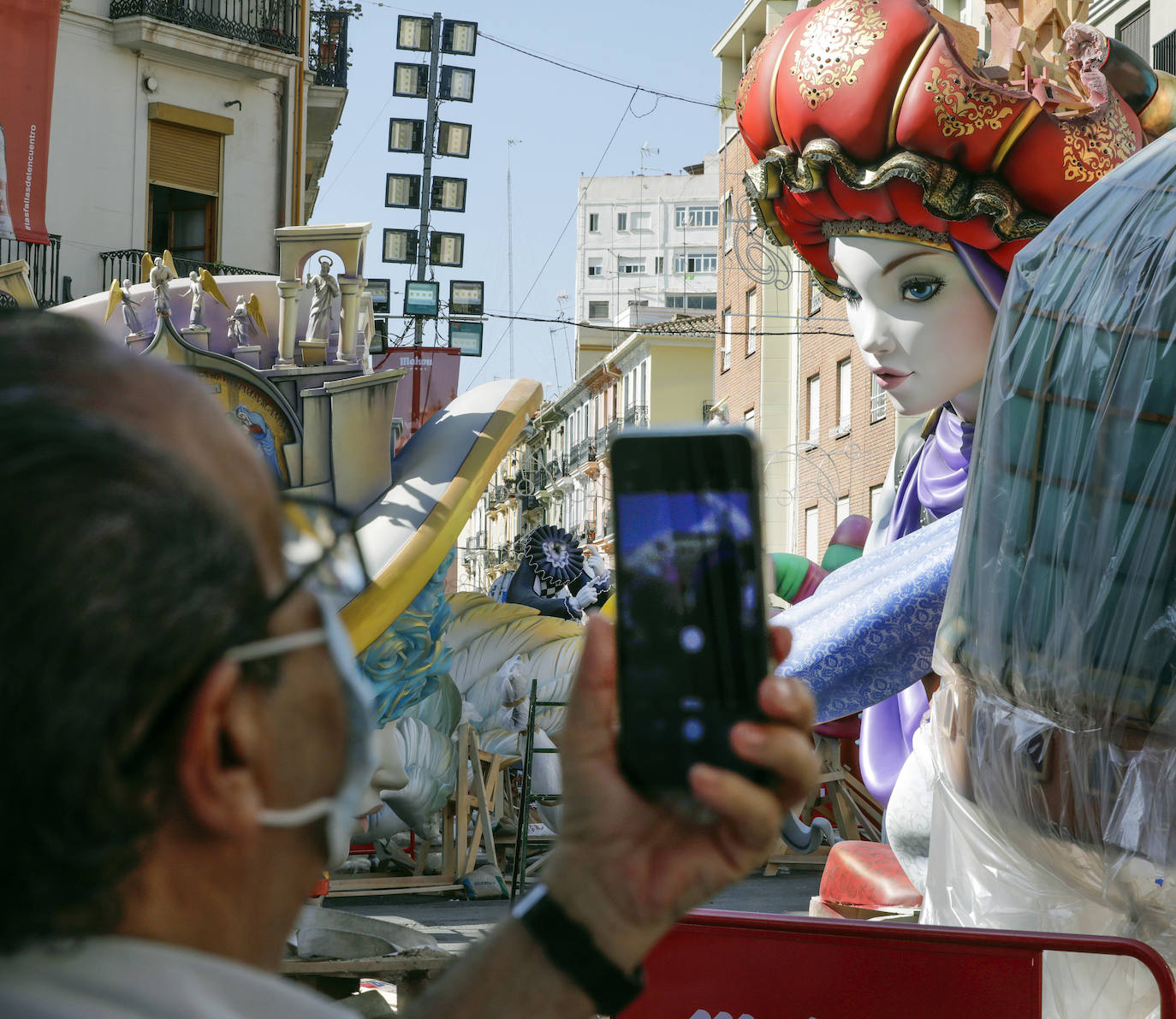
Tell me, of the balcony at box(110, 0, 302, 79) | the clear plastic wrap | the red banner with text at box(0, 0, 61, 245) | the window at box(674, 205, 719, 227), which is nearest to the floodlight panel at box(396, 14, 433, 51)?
the balcony at box(110, 0, 302, 79)

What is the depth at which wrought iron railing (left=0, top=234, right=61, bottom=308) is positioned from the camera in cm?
1541

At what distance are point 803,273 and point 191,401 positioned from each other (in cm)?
2474

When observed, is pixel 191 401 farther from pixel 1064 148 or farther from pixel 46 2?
pixel 46 2

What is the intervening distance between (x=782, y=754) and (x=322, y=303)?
25.9 feet

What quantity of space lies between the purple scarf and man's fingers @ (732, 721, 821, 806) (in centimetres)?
297

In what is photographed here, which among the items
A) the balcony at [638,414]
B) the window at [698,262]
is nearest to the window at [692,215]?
the window at [698,262]

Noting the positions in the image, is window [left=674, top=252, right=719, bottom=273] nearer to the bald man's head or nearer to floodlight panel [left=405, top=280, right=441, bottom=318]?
floodlight panel [left=405, top=280, right=441, bottom=318]

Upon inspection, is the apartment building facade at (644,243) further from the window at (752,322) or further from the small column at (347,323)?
the small column at (347,323)

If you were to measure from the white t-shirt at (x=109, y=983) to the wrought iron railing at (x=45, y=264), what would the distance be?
15.8 m

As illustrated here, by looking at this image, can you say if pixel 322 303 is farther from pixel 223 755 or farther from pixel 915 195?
pixel 223 755

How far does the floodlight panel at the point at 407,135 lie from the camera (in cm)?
2589

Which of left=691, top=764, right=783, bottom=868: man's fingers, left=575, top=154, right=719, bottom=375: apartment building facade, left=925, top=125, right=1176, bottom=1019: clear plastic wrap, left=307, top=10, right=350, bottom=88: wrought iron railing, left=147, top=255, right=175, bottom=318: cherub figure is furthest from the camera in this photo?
left=575, top=154, right=719, bottom=375: apartment building facade

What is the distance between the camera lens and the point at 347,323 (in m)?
8.58

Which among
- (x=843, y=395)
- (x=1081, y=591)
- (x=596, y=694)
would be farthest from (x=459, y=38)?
(x=596, y=694)
